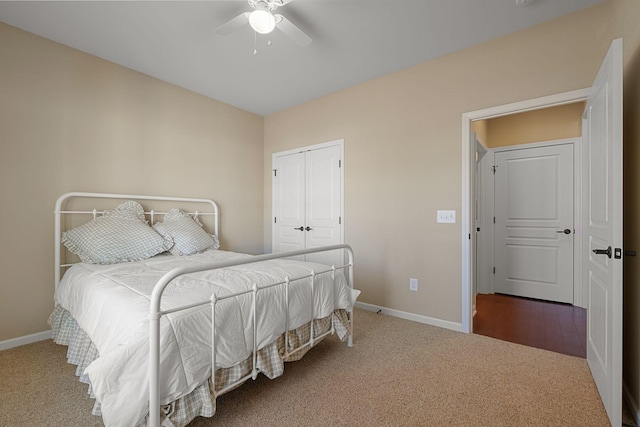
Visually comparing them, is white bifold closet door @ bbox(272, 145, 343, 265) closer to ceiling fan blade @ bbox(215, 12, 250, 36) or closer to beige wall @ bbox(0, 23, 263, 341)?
beige wall @ bbox(0, 23, 263, 341)

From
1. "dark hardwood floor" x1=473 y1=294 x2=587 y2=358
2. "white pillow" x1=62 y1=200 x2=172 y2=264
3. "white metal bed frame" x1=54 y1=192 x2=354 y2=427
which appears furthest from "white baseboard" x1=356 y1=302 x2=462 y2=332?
"white pillow" x1=62 y1=200 x2=172 y2=264

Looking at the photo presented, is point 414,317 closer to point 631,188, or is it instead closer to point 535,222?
point 631,188

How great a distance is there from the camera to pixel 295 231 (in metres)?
4.02

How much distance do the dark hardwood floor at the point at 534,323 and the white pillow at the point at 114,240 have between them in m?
3.19

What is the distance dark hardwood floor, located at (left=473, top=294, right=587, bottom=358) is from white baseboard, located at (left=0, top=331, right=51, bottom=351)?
12.7 ft

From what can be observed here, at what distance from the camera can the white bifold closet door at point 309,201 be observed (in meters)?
3.59

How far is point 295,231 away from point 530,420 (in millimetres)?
3032

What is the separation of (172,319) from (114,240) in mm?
1635

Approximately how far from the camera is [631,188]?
5.43 ft

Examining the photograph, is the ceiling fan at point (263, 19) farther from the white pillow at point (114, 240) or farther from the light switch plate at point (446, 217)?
the light switch plate at point (446, 217)

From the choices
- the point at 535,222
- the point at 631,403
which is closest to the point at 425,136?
Result: the point at 535,222

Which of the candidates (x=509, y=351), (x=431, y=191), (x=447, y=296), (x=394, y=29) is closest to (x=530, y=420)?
(x=509, y=351)

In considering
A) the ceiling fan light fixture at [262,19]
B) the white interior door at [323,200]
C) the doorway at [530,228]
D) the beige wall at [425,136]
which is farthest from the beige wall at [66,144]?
the doorway at [530,228]

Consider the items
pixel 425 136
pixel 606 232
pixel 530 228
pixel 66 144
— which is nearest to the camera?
pixel 606 232
